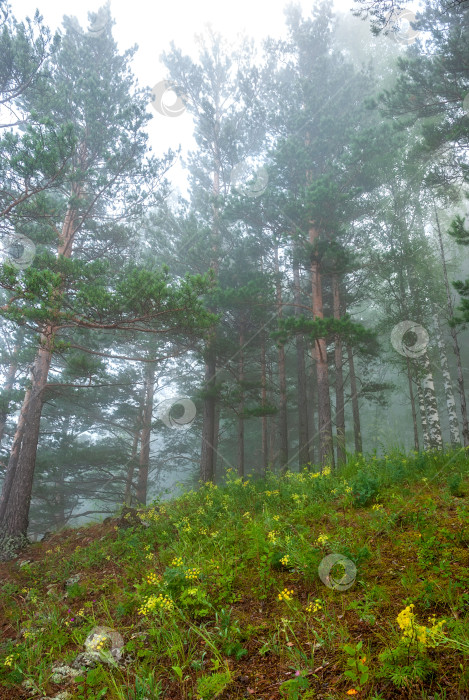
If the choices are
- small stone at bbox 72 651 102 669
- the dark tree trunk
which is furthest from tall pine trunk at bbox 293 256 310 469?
small stone at bbox 72 651 102 669

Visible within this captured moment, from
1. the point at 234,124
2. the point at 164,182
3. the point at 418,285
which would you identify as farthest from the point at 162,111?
the point at 418,285

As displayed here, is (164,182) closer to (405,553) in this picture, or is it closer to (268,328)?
(268,328)

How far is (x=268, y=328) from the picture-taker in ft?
50.5

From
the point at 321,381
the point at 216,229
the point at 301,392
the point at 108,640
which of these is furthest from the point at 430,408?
the point at 108,640

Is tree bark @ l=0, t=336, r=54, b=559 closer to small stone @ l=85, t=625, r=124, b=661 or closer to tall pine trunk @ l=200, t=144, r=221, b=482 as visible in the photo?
tall pine trunk @ l=200, t=144, r=221, b=482

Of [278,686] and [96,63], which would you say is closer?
[278,686]

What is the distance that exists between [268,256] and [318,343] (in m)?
6.12

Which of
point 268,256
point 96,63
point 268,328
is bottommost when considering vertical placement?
point 268,328

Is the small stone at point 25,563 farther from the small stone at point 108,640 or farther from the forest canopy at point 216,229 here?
the small stone at point 108,640

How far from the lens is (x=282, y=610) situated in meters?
3.35

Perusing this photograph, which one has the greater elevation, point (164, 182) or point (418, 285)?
point (164, 182)

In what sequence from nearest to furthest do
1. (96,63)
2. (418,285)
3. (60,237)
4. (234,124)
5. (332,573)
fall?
(332,573) < (60,237) < (96,63) < (418,285) < (234,124)

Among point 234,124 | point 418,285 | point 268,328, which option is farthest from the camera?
point 234,124

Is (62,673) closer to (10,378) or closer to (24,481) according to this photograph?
(24,481)
